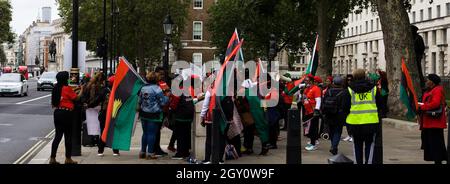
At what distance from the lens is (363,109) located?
10.1 meters

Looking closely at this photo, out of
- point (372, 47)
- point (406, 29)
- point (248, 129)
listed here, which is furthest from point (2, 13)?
point (248, 129)

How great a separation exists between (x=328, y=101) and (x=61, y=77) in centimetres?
521

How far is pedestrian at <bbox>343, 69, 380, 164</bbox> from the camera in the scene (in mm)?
9984

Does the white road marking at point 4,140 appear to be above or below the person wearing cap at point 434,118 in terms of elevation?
below

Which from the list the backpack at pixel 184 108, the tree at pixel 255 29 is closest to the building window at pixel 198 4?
the tree at pixel 255 29

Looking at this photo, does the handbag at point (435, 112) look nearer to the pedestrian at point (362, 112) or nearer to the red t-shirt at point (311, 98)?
the pedestrian at point (362, 112)

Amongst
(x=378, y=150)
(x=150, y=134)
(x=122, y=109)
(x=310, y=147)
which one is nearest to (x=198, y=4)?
(x=310, y=147)

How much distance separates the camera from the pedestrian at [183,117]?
39.4 feet

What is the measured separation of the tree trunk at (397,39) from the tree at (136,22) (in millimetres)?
34321

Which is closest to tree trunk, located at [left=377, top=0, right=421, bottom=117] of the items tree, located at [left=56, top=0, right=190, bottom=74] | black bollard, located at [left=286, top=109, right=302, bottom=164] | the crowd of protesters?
the crowd of protesters

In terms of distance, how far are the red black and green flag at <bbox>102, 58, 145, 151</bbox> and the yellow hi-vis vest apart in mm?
4076

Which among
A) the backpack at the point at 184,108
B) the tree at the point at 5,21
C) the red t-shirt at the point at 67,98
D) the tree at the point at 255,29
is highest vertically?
the tree at the point at 5,21

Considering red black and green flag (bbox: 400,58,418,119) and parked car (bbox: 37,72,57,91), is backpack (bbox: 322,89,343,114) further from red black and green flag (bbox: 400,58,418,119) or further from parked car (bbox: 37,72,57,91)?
parked car (bbox: 37,72,57,91)
